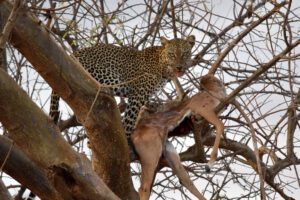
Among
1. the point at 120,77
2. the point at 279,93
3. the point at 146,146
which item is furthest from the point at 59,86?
the point at 120,77

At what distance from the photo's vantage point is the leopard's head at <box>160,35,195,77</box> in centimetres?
869

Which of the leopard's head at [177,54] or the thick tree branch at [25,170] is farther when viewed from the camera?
the leopard's head at [177,54]

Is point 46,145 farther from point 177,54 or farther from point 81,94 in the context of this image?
point 177,54

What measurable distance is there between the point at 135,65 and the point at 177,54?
59 centimetres

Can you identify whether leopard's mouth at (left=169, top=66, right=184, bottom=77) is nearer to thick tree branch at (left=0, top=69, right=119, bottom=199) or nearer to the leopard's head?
the leopard's head

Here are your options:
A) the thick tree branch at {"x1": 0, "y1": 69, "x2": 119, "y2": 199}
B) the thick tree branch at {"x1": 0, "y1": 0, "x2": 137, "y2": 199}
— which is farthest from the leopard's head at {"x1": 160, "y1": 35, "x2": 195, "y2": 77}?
the thick tree branch at {"x1": 0, "y1": 69, "x2": 119, "y2": 199}

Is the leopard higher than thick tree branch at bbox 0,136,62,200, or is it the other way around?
the leopard

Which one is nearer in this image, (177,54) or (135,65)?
(177,54)

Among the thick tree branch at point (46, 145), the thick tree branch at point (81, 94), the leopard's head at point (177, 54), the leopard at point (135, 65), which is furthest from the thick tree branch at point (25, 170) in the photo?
the leopard's head at point (177, 54)

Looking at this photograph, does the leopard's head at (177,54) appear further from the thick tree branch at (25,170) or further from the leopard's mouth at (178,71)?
the thick tree branch at (25,170)

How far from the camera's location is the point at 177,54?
894cm

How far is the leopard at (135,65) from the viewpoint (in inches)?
344

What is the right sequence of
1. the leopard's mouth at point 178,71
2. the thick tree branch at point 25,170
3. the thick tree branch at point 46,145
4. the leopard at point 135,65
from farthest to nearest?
the leopard at point 135,65
the leopard's mouth at point 178,71
the thick tree branch at point 25,170
the thick tree branch at point 46,145

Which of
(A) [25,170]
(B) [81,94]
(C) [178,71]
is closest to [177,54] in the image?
(C) [178,71]
